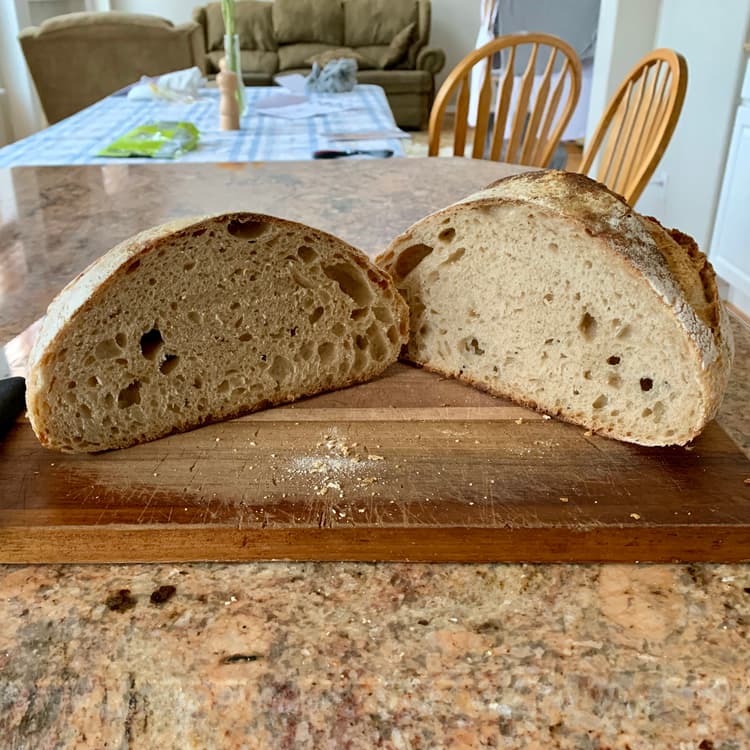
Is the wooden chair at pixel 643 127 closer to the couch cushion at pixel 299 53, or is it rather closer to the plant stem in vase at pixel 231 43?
the plant stem in vase at pixel 231 43

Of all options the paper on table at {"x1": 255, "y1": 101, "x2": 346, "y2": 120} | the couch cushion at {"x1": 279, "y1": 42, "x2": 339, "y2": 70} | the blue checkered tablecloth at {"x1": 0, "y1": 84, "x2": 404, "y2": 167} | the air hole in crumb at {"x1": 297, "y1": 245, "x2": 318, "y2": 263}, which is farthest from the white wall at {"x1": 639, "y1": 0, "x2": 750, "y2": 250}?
the couch cushion at {"x1": 279, "y1": 42, "x2": 339, "y2": 70}

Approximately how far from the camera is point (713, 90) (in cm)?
338

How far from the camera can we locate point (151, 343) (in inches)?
37.4

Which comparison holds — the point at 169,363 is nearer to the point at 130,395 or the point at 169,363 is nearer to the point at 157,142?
the point at 130,395

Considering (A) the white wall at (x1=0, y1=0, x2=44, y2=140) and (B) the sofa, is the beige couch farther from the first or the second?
(B) the sofa

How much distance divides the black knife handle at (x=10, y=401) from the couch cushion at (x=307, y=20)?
7.51 metres

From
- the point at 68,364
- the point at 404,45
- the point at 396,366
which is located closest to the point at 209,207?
the point at 396,366

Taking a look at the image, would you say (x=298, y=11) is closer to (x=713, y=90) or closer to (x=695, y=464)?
(x=713, y=90)

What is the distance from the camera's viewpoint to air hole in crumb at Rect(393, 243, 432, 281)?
1097 mm

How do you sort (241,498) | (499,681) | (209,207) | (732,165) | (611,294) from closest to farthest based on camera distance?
(499,681) → (241,498) → (611,294) → (209,207) → (732,165)

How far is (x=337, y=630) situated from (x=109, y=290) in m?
0.47

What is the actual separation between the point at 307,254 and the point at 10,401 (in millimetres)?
418

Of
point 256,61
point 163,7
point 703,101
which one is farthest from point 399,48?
point 703,101

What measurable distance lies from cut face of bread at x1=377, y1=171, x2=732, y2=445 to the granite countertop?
0.24 m
